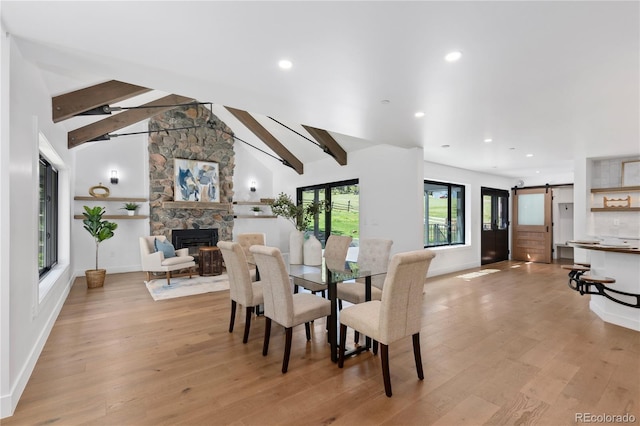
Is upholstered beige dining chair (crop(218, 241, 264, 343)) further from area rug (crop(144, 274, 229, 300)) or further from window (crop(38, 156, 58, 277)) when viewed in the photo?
window (crop(38, 156, 58, 277))

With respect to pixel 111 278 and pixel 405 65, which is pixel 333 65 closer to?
pixel 405 65

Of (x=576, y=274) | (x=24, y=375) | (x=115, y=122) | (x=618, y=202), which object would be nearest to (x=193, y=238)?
(x=115, y=122)

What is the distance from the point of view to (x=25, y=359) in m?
2.39

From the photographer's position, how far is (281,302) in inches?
103

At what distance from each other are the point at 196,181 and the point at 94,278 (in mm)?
2968

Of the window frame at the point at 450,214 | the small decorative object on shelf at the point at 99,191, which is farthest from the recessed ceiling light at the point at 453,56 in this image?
the small decorative object on shelf at the point at 99,191

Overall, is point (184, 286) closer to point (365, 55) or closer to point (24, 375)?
point (24, 375)

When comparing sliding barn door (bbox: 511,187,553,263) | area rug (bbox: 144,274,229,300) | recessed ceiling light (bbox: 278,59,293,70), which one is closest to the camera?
recessed ceiling light (bbox: 278,59,293,70)

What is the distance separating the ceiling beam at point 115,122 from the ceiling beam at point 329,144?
97.0 inches

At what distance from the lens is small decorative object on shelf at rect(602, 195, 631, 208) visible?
19.0 ft

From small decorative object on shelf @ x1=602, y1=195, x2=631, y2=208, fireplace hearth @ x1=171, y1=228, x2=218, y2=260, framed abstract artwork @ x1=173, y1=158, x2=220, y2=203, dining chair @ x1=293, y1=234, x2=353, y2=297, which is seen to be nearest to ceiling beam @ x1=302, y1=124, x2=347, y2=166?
dining chair @ x1=293, y1=234, x2=353, y2=297

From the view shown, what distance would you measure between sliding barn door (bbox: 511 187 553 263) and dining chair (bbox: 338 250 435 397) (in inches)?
307

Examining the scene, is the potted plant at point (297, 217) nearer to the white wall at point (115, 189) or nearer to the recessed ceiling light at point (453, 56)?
the recessed ceiling light at point (453, 56)

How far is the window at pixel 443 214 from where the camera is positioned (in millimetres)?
7031
